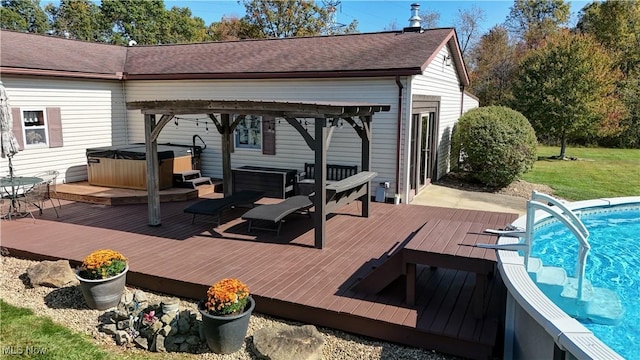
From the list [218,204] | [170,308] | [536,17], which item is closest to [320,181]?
[218,204]

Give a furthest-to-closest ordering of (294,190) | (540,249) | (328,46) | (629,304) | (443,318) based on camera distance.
→ (328,46) < (294,190) < (540,249) < (629,304) < (443,318)

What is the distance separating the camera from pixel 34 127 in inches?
390

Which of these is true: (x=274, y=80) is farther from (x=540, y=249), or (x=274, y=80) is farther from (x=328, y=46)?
(x=540, y=249)

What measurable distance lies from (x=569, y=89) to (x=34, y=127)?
17.0 meters

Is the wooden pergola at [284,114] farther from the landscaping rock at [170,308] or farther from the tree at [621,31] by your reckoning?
the tree at [621,31]

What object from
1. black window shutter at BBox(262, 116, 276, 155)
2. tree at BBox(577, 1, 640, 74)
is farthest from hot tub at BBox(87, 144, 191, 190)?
tree at BBox(577, 1, 640, 74)

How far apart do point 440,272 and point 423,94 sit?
5.78 m

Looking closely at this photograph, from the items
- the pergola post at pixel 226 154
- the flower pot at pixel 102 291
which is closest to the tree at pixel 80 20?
the pergola post at pixel 226 154

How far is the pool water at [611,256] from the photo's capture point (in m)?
4.45

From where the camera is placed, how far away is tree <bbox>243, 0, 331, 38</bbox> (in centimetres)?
2803

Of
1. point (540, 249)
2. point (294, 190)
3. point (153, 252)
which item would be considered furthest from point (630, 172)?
point (153, 252)

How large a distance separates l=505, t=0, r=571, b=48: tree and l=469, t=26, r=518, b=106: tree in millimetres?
2388

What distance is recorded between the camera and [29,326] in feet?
14.8

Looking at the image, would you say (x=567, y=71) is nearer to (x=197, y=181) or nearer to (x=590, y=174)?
(x=590, y=174)
